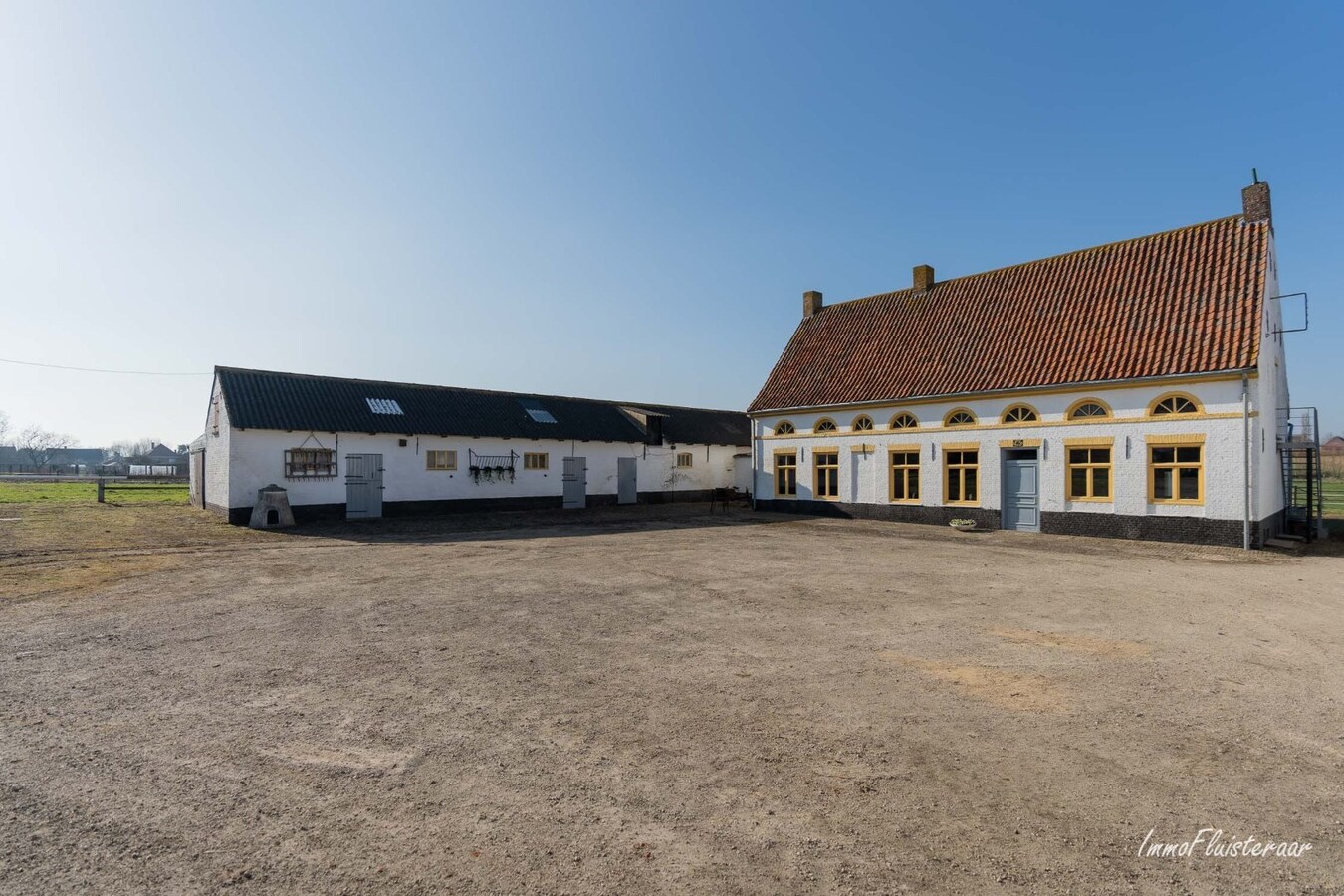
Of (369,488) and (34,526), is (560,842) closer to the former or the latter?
(369,488)

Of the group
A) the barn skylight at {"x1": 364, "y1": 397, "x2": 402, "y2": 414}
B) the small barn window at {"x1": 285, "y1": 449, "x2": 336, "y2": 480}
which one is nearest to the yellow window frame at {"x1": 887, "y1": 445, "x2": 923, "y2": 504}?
the barn skylight at {"x1": 364, "y1": 397, "x2": 402, "y2": 414}

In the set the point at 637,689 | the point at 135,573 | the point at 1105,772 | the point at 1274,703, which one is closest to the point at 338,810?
the point at 637,689

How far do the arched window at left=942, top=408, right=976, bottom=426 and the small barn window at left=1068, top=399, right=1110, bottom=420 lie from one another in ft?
8.49

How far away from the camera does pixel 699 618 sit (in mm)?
8266

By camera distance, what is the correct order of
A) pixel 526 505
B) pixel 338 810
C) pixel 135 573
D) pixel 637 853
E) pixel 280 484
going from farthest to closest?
pixel 526 505 → pixel 280 484 → pixel 135 573 → pixel 338 810 → pixel 637 853

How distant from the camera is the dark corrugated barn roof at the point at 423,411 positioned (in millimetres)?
21859

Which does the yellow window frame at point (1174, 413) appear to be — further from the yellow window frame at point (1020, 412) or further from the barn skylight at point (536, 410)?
the barn skylight at point (536, 410)

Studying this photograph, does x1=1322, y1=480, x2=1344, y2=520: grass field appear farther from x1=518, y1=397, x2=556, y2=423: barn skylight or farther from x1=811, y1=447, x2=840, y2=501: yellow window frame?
x1=518, y1=397, x2=556, y2=423: barn skylight

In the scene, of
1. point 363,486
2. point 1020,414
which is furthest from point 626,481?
point 1020,414

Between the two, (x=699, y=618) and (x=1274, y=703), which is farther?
(x=699, y=618)

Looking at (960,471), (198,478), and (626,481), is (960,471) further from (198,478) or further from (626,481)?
(198,478)

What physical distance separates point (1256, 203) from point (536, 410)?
24732mm

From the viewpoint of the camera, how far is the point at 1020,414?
742 inches

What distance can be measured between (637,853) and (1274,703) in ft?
17.6
